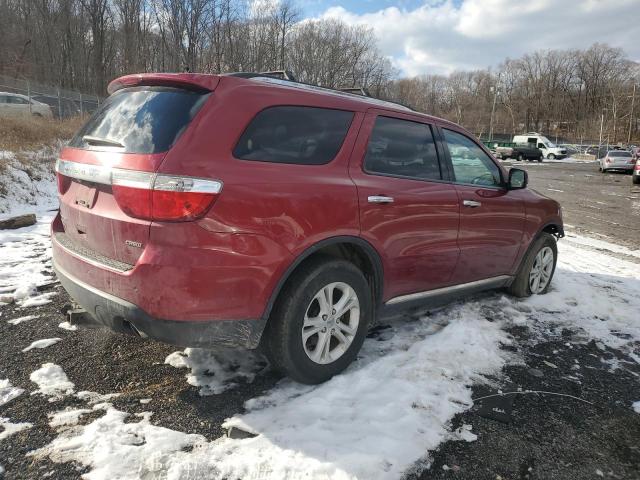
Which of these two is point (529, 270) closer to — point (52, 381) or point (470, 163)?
point (470, 163)

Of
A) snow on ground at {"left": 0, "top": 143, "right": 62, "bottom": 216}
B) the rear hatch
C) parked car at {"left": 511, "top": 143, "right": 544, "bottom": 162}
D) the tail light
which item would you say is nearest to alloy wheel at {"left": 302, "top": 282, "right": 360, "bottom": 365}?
the tail light

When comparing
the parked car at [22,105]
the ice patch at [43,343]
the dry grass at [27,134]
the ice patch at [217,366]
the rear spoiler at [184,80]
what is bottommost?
the ice patch at [217,366]

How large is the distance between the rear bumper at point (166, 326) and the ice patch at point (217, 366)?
1.61 ft

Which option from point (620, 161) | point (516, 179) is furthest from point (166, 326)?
point (620, 161)

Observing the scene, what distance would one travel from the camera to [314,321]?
9.60 feet

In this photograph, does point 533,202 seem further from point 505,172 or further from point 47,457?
point 47,457

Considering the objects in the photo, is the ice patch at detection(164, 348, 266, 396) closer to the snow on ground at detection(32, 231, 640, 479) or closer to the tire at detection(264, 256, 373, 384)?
the snow on ground at detection(32, 231, 640, 479)

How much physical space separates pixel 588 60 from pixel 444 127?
111822 mm

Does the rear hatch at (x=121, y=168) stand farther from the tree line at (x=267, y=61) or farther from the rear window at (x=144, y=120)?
the tree line at (x=267, y=61)

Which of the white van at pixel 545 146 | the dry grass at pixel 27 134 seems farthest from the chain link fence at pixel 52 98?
the white van at pixel 545 146

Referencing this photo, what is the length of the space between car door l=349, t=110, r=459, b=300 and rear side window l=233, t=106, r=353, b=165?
0.18 m

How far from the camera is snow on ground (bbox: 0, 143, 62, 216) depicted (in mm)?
8855

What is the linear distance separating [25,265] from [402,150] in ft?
14.4

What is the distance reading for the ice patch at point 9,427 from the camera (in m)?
2.43
